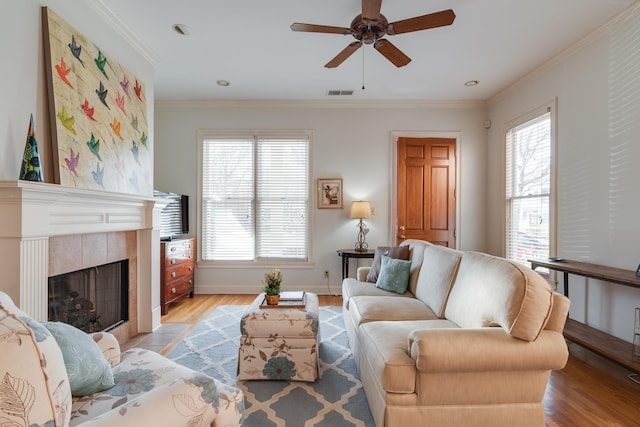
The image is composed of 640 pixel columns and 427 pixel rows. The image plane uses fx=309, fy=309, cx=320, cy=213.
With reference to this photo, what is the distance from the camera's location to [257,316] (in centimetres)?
221

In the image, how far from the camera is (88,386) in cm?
125

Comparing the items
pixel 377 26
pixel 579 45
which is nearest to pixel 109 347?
pixel 377 26

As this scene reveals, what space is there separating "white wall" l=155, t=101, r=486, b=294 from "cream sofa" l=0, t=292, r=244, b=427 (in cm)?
323

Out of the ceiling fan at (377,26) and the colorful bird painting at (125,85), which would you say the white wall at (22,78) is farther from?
the ceiling fan at (377,26)

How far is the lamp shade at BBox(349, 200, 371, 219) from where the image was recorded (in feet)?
14.2

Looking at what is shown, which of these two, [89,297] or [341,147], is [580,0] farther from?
[89,297]

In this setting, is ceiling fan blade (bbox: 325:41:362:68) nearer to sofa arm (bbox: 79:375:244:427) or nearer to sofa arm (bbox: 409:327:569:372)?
sofa arm (bbox: 409:327:569:372)

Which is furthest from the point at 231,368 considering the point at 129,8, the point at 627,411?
the point at 129,8

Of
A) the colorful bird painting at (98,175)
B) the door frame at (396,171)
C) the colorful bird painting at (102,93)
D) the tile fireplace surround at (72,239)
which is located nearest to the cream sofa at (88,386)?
the tile fireplace surround at (72,239)

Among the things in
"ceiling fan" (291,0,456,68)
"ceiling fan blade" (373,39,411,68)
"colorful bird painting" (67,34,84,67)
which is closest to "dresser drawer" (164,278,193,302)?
"colorful bird painting" (67,34,84,67)

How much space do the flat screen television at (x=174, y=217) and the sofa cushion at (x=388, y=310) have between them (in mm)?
2733

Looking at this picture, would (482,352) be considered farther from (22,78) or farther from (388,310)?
(22,78)

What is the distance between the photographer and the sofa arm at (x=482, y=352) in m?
1.48

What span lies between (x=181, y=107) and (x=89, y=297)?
3.10 metres
